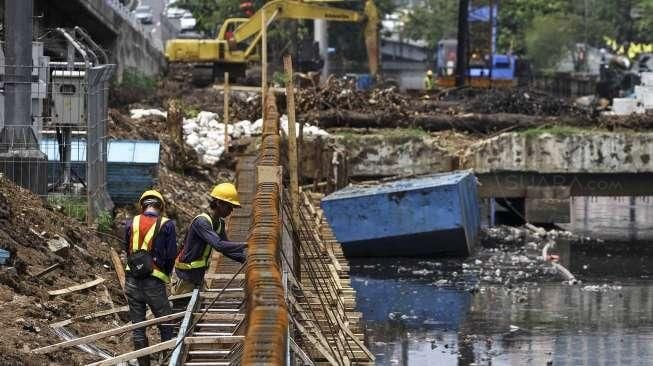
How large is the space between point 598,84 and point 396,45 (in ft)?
136

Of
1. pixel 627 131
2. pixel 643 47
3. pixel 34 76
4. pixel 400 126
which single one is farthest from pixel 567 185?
pixel 643 47

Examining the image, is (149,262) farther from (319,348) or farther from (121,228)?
(121,228)

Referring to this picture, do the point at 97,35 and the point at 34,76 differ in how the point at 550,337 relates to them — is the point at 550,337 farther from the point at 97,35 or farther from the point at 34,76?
the point at 97,35

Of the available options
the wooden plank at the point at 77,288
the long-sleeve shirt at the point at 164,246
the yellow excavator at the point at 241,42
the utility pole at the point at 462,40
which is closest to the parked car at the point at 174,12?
the yellow excavator at the point at 241,42

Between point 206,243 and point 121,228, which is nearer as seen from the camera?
point 206,243

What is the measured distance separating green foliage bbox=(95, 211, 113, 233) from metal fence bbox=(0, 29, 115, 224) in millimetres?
72

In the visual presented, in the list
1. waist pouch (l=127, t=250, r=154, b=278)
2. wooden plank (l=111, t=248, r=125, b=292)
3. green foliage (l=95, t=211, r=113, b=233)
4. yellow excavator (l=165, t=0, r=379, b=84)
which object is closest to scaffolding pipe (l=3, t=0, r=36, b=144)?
green foliage (l=95, t=211, r=113, b=233)

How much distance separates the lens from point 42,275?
12852mm

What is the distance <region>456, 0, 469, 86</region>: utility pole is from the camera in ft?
168

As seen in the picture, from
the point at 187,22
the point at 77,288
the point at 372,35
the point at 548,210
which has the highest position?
the point at 187,22

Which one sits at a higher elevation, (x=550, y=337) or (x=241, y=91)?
(x=241, y=91)

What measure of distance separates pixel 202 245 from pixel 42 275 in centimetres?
237

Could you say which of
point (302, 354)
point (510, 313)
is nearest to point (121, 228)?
point (302, 354)

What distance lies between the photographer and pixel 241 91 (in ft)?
126
